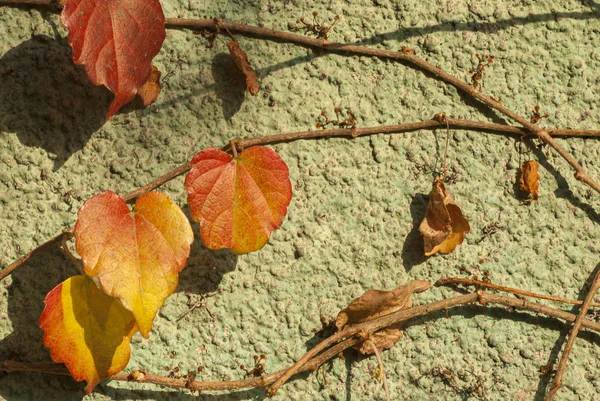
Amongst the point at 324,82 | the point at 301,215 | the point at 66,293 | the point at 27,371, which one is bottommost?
the point at 27,371

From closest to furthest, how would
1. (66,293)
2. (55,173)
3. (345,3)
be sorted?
(66,293), (55,173), (345,3)

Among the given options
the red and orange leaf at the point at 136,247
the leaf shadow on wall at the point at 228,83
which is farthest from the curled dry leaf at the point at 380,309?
the leaf shadow on wall at the point at 228,83

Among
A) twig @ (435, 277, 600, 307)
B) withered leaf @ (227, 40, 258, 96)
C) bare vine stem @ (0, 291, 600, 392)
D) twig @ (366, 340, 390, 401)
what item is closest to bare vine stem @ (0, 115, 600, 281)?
withered leaf @ (227, 40, 258, 96)

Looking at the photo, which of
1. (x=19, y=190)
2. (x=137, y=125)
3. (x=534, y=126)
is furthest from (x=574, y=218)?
(x=19, y=190)

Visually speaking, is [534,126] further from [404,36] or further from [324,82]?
[324,82]

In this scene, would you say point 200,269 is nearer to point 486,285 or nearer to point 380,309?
point 380,309

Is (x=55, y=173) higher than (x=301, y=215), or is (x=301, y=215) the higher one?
(x=301, y=215)

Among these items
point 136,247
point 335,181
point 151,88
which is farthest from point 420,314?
point 151,88
